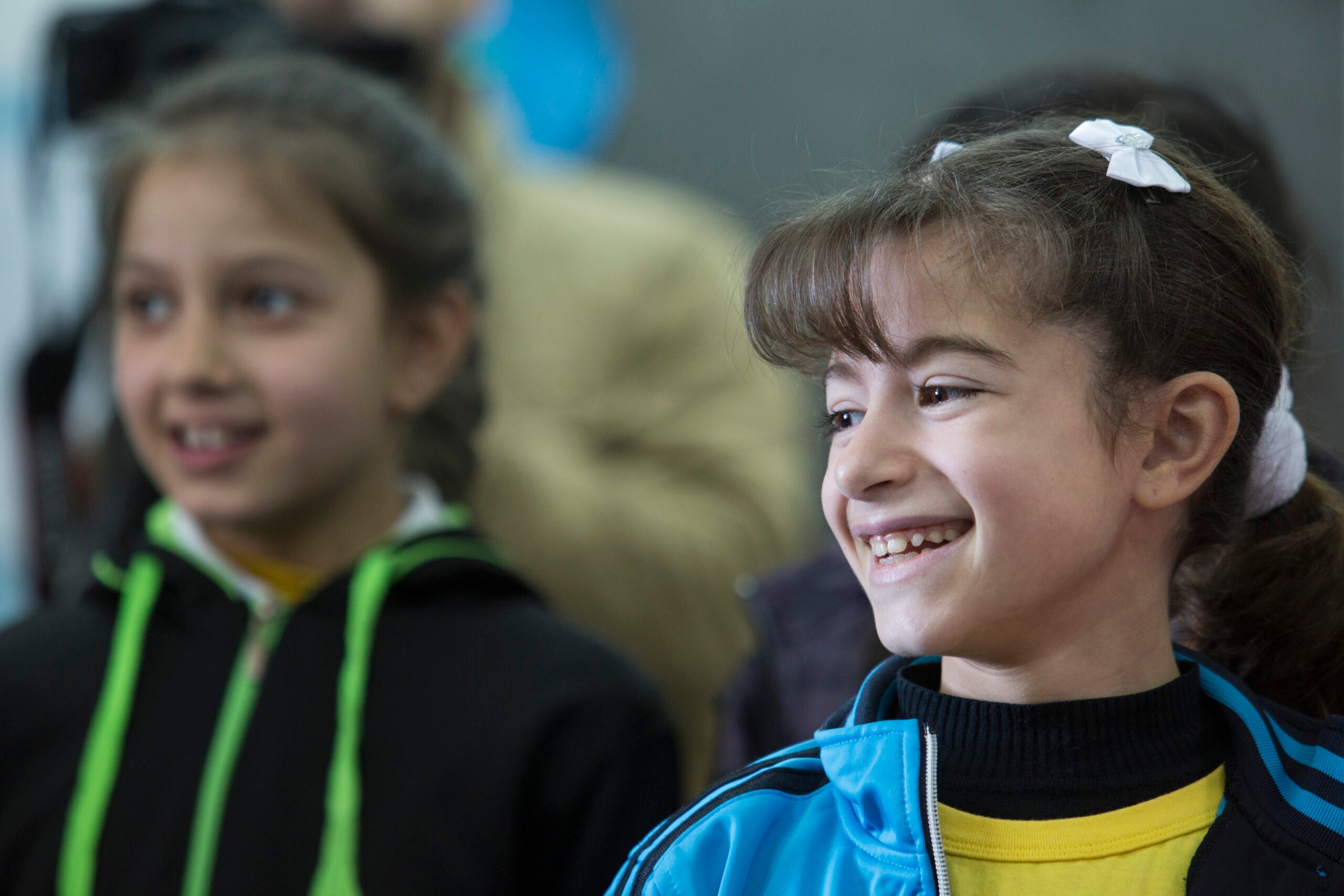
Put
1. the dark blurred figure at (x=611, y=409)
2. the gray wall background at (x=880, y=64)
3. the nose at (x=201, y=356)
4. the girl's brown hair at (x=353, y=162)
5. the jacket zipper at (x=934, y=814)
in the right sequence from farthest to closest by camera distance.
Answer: the gray wall background at (x=880, y=64) → the dark blurred figure at (x=611, y=409) → the girl's brown hair at (x=353, y=162) → the nose at (x=201, y=356) → the jacket zipper at (x=934, y=814)

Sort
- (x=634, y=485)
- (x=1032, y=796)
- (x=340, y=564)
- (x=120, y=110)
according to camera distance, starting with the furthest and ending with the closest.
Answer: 1. (x=634, y=485)
2. (x=120, y=110)
3. (x=340, y=564)
4. (x=1032, y=796)

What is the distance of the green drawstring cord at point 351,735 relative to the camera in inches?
44.0

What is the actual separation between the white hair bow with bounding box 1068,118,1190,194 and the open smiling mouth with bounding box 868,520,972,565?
205 millimetres

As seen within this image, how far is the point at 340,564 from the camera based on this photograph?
1.33 meters

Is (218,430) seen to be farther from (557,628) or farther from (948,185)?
(948,185)

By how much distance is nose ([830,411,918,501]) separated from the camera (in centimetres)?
78

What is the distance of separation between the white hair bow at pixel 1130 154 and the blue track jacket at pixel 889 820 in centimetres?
28

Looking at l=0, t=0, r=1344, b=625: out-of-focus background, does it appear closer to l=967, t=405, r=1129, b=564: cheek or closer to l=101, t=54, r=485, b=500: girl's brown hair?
l=101, t=54, r=485, b=500: girl's brown hair

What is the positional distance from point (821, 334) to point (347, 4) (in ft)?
3.71

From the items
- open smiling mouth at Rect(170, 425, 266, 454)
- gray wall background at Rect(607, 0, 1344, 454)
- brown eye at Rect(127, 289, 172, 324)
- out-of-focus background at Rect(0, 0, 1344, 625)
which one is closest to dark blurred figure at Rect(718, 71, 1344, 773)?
open smiling mouth at Rect(170, 425, 266, 454)

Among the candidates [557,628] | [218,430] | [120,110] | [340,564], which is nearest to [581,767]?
[557,628]

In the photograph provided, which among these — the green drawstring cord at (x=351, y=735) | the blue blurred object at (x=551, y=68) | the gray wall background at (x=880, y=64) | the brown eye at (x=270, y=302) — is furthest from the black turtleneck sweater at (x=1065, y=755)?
the blue blurred object at (x=551, y=68)

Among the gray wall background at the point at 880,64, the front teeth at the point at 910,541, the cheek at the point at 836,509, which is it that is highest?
the gray wall background at the point at 880,64

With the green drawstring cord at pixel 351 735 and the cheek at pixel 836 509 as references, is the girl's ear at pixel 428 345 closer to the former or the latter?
the green drawstring cord at pixel 351 735
